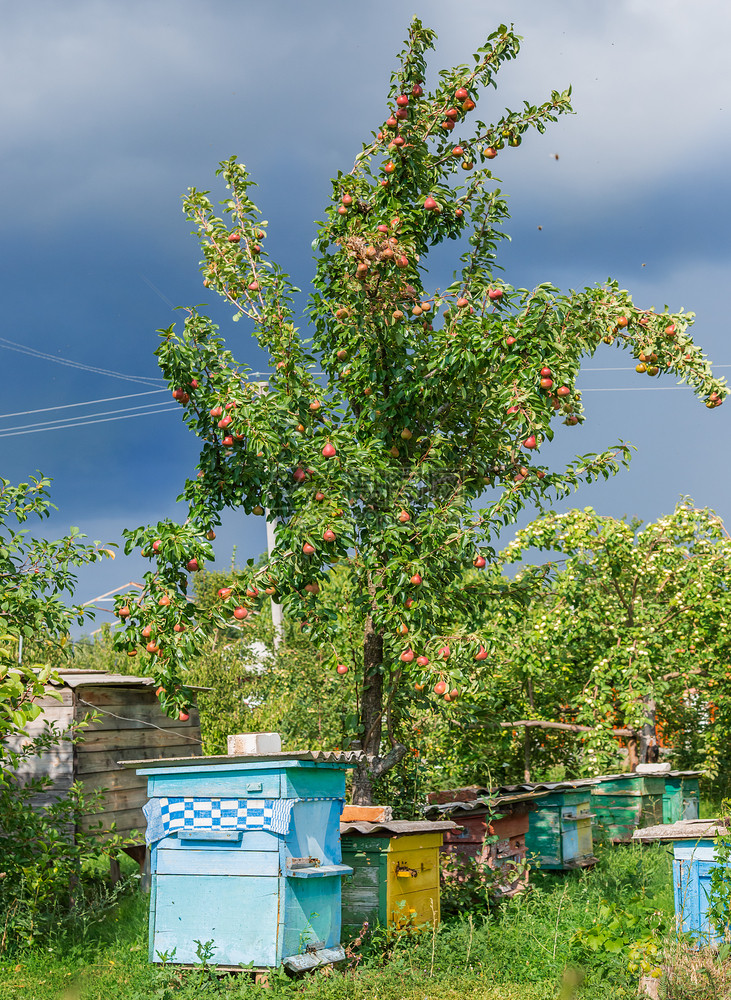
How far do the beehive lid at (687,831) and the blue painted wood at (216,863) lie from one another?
290 cm

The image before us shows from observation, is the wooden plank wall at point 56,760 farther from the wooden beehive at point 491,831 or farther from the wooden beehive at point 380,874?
the wooden beehive at point 491,831

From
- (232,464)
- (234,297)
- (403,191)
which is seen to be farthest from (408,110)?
(232,464)

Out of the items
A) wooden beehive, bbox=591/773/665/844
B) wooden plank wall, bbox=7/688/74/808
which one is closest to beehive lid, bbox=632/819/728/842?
wooden plank wall, bbox=7/688/74/808

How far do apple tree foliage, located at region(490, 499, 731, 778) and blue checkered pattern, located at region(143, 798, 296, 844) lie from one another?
27.0ft

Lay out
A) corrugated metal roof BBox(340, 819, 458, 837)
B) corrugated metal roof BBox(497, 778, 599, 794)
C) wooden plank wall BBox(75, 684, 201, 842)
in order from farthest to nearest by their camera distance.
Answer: corrugated metal roof BBox(497, 778, 599, 794) → wooden plank wall BBox(75, 684, 201, 842) → corrugated metal roof BBox(340, 819, 458, 837)

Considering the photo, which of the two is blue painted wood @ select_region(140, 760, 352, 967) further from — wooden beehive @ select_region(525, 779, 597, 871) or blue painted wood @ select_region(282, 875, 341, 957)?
wooden beehive @ select_region(525, 779, 597, 871)

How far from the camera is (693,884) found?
6531mm

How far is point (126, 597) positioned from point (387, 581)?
2.15 meters

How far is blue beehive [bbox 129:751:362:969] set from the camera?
6023 mm

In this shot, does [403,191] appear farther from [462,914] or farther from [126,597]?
[462,914]

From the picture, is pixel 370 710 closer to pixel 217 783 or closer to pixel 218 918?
pixel 217 783

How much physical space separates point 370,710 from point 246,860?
9.28 ft

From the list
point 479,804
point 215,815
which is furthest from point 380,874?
point 479,804

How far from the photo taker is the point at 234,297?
9000 mm
